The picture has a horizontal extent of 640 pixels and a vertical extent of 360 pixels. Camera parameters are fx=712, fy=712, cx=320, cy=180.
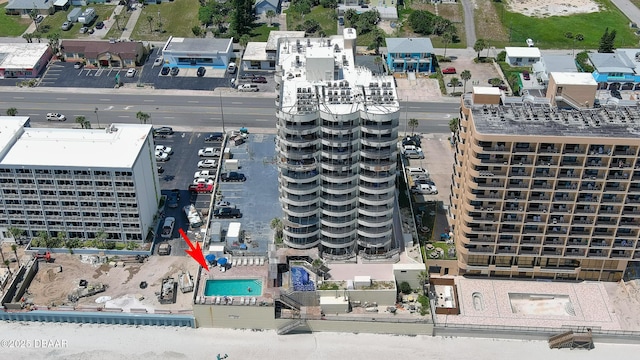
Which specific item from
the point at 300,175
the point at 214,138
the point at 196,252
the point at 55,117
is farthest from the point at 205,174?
the point at 55,117

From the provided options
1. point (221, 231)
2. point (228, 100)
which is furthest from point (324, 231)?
point (228, 100)

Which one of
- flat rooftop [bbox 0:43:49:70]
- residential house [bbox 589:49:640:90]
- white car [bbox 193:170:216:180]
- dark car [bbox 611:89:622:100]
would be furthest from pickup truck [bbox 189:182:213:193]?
residential house [bbox 589:49:640:90]

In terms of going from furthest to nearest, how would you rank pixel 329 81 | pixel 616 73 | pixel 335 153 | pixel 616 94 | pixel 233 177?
pixel 616 73 → pixel 616 94 → pixel 233 177 → pixel 329 81 → pixel 335 153

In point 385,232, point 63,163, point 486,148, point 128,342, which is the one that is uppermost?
point 486,148

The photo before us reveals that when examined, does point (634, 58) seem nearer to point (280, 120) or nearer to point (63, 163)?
point (280, 120)

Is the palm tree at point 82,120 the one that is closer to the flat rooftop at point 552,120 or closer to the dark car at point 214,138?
the dark car at point 214,138

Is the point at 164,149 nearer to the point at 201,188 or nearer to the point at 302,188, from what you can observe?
the point at 201,188

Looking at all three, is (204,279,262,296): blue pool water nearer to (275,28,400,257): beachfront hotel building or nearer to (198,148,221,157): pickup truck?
(275,28,400,257): beachfront hotel building
